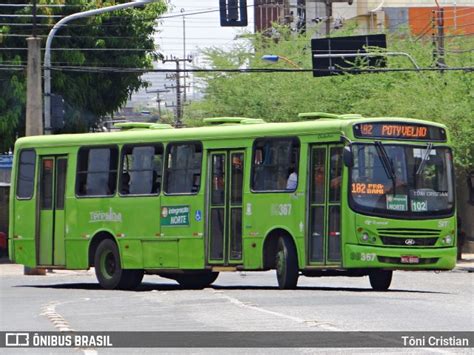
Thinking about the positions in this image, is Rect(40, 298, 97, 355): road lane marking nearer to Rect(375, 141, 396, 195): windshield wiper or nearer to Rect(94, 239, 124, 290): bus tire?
Rect(94, 239, 124, 290): bus tire

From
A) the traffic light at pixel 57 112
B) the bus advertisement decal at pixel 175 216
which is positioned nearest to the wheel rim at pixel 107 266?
the bus advertisement decal at pixel 175 216

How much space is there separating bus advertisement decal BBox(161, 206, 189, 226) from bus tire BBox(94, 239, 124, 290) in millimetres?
1437

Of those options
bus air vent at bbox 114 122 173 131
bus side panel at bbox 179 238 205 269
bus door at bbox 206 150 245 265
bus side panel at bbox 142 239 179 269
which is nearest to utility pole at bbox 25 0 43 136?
bus air vent at bbox 114 122 173 131

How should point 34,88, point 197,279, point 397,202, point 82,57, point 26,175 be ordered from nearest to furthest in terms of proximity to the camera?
point 397,202
point 197,279
point 26,175
point 34,88
point 82,57

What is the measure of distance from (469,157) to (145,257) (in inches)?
710

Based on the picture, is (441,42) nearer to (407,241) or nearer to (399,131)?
(399,131)

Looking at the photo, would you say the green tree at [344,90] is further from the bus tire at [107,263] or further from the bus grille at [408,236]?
the bus grille at [408,236]

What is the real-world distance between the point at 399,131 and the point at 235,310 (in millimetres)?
6625

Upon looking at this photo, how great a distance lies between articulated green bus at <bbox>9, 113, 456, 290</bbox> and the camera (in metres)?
23.9

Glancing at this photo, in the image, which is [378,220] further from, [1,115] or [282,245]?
[1,115]

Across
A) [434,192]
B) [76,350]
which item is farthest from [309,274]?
[76,350]

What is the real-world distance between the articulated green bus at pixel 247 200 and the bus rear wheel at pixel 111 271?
0.09ft

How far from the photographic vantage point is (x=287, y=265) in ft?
79.2

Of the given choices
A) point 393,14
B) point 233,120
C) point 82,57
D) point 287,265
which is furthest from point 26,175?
point 393,14
